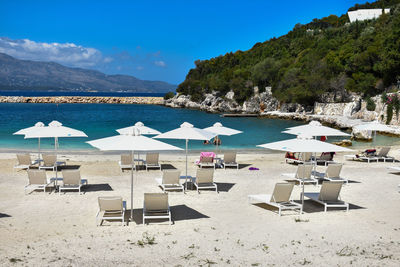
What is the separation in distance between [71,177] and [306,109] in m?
52.3

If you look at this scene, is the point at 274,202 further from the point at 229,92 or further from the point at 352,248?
the point at 229,92

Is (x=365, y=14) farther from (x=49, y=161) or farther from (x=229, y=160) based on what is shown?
(x=49, y=161)

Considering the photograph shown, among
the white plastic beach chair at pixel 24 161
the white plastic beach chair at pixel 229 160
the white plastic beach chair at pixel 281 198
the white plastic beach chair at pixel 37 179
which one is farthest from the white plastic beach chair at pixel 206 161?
the white plastic beach chair at pixel 24 161

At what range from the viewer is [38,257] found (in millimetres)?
5898

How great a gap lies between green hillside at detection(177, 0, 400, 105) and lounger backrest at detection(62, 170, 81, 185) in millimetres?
45517

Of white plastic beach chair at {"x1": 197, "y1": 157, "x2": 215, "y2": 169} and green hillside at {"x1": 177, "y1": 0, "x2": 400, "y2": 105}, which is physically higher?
green hillside at {"x1": 177, "y1": 0, "x2": 400, "y2": 105}

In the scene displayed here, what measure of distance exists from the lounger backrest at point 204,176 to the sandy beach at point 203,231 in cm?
40

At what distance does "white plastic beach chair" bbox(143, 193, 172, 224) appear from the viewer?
7.86m

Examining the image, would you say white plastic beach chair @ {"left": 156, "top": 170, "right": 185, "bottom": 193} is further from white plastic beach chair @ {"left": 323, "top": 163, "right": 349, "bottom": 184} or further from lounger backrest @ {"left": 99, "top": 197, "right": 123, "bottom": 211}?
white plastic beach chair @ {"left": 323, "top": 163, "right": 349, "bottom": 184}

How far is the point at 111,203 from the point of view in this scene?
303 inches

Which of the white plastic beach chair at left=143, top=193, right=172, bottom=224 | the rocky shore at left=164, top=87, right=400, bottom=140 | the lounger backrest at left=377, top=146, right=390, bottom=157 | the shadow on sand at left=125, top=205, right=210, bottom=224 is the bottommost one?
the shadow on sand at left=125, top=205, right=210, bottom=224

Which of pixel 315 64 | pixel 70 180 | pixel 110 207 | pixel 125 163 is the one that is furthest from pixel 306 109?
pixel 110 207

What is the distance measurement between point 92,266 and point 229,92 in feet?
247

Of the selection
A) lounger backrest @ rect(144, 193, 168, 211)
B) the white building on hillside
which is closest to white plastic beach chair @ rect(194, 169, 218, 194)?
lounger backrest @ rect(144, 193, 168, 211)
